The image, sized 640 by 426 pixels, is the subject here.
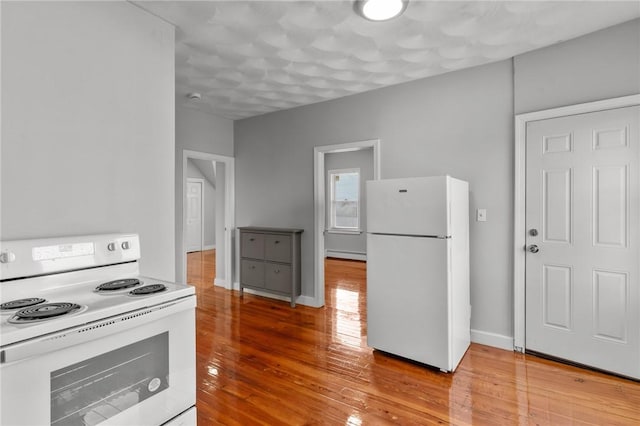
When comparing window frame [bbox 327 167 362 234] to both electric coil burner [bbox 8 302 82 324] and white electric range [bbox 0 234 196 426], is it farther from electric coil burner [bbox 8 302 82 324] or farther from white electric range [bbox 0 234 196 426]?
electric coil burner [bbox 8 302 82 324]

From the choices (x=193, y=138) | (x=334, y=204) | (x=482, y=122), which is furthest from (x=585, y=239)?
(x=334, y=204)

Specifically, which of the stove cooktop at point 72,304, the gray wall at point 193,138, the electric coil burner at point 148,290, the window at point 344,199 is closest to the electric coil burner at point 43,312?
the stove cooktop at point 72,304

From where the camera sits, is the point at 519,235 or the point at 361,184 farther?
the point at 361,184

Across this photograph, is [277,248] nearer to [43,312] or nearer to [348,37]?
[348,37]

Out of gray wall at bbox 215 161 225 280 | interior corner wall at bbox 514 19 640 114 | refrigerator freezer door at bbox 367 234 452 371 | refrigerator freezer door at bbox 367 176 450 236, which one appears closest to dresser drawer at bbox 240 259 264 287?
gray wall at bbox 215 161 225 280

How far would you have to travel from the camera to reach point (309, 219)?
416 centimetres

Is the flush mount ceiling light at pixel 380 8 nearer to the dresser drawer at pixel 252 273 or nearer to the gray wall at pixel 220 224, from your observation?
the dresser drawer at pixel 252 273

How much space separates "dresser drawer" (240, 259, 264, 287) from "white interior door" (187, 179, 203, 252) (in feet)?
15.6

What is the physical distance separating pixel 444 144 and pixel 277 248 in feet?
7.78

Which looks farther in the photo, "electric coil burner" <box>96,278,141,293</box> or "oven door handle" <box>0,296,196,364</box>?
"electric coil burner" <box>96,278,141,293</box>

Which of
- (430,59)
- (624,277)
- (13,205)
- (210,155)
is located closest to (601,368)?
(624,277)

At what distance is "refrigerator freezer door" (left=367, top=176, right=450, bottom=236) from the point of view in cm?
243

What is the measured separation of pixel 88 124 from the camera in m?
1.77

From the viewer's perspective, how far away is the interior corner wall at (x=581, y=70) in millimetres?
2363
